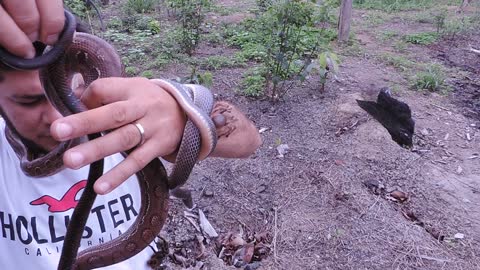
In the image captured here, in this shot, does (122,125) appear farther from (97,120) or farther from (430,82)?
(430,82)

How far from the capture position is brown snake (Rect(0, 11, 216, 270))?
0.97 m

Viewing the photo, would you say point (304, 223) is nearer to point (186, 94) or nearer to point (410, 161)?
point (410, 161)

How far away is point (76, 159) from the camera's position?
801 millimetres

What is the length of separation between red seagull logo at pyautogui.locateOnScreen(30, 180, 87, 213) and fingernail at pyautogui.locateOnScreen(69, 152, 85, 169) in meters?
0.92

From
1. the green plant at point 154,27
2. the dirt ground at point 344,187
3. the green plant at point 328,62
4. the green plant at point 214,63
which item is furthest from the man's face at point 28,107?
the green plant at point 154,27

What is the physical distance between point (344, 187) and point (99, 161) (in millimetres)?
2639

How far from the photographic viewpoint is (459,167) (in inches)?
149

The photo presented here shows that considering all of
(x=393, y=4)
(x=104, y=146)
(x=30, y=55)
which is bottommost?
(x=393, y=4)

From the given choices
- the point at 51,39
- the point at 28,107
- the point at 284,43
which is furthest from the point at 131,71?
the point at 51,39

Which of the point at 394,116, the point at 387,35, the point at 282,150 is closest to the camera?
the point at 282,150

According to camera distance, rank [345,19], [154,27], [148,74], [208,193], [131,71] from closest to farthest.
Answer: [208,193]
[148,74]
[131,71]
[345,19]
[154,27]

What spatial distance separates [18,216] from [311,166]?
2.38m

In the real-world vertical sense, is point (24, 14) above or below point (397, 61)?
above

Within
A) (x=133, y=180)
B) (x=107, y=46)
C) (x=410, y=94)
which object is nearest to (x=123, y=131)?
(x=107, y=46)
